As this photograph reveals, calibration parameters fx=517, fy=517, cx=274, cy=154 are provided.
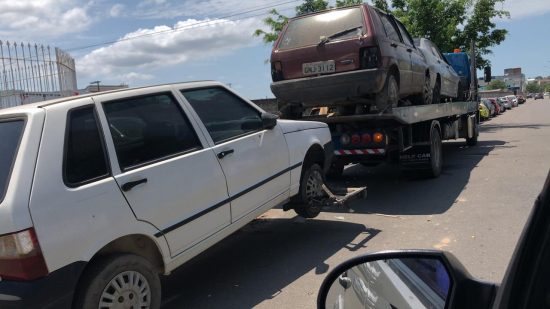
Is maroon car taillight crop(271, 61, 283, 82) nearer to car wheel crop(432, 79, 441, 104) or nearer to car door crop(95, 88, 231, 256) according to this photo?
car door crop(95, 88, 231, 256)

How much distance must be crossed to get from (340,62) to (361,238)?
268cm

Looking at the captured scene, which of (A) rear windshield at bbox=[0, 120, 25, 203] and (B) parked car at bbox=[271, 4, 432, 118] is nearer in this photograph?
(A) rear windshield at bbox=[0, 120, 25, 203]

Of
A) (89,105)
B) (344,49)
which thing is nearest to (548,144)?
(344,49)

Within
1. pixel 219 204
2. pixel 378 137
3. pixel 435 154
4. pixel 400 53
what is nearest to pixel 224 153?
pixel 219 204

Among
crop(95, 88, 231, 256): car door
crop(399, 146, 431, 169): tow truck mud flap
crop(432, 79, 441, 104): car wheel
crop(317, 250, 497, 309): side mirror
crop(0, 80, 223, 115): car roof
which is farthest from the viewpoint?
crop(432, 79, 441, 104): car wheel

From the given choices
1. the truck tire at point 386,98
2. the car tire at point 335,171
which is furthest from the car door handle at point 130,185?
the car tire at point 335,171

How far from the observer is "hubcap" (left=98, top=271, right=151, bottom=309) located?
3309 millimetres

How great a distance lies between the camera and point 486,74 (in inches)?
740

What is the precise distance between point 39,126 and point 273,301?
2311 millimetres

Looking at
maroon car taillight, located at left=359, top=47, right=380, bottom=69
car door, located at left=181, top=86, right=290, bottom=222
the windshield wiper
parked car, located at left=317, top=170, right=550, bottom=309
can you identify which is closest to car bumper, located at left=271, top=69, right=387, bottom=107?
maroon car taillight, located at left=359, top=47, right=380, bottom=69

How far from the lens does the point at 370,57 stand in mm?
7246

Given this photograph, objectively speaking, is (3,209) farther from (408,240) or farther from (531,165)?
(531,165)

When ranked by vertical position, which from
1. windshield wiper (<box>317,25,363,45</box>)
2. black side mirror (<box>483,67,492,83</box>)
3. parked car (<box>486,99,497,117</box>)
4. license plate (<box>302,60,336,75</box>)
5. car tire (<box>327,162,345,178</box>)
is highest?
windshield wiper (<box>317,25,363,45</box>)

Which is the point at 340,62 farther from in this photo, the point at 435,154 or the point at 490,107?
the point at 490,107
